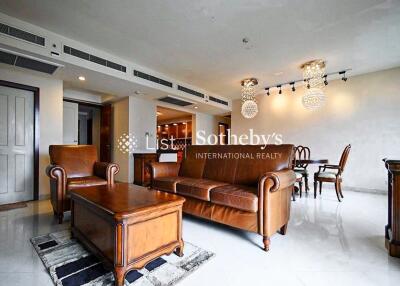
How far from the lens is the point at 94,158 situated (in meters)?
3.31

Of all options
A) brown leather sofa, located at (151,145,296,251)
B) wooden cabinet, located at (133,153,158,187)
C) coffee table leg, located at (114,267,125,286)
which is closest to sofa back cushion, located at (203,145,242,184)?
brown leather sofa, located at (151,145,296,251)

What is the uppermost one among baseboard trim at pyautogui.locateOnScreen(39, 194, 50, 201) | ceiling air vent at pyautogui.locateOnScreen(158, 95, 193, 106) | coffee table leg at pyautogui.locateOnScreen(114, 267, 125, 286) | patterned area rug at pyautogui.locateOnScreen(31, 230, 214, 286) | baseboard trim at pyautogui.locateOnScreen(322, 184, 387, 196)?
ceiling air vent at pyautogui.locateOnScreen(158, 95, 193, 106)

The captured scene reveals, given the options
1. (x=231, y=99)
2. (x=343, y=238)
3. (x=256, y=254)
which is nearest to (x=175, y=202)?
(x=256, y=254)

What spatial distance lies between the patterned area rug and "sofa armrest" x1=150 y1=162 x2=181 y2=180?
1248 millimetres

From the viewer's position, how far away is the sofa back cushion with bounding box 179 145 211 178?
118 inches

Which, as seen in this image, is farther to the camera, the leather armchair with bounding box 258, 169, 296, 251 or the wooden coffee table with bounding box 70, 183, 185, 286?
the leather armchair with bounding box 258, 169, 296, 251

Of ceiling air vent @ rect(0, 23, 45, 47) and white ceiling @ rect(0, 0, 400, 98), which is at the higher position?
white ceiling @ rect(0, 0, 400, 98)

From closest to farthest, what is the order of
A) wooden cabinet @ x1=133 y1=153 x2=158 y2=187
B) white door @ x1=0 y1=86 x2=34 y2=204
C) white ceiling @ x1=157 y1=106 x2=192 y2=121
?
white door @ x1=0 y1=86 x2=34 y2=204 < wooden cabinet @ x1=133 y1=153 x2=158 y2=187 < white ceiling @ x1=157 y1=106 x2=192 y2=121

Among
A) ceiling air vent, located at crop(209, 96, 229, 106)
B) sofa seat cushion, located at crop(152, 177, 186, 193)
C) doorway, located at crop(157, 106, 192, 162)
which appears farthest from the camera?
doorway, located at crop(157, 106, 192, 162)

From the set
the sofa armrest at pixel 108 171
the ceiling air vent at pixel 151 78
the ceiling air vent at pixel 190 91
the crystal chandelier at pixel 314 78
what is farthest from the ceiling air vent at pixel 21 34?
the crystal chandelier at pixel 314 78

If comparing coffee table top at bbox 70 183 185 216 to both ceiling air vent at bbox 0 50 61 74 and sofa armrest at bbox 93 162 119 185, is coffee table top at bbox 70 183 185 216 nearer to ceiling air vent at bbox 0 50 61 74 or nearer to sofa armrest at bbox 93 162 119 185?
sofa armrest at bbox 93 162 119 185

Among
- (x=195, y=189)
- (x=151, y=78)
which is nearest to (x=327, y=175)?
(x=195, y=189)

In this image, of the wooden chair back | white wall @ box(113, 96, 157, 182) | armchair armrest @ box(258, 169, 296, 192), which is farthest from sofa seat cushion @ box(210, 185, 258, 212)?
white wall @ box(113, 96, 157, 182)

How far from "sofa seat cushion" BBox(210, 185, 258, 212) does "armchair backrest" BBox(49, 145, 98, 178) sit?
2235mm
